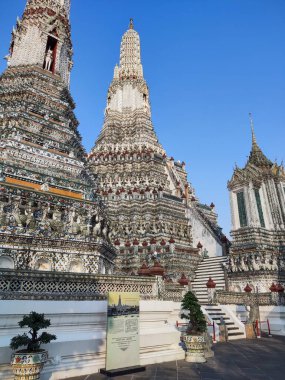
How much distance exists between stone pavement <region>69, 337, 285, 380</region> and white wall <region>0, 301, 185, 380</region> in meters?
0.39

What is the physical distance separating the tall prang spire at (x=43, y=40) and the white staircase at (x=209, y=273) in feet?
69.7

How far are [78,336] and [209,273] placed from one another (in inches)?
688

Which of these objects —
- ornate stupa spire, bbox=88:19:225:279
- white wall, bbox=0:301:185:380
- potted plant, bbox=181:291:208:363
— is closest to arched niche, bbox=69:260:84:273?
white wall, bbox=0:301:185:380

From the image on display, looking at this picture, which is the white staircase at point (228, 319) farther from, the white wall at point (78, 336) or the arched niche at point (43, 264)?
the arched niche at point (43, 264)

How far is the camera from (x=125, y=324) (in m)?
8.05

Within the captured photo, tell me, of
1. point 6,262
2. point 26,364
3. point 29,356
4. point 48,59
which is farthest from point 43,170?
point 48,59

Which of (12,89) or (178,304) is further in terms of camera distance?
(12,89)

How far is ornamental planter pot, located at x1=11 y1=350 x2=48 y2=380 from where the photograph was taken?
579cm

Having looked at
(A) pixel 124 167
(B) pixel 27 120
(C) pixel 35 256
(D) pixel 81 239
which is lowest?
(C) pixel 35 256

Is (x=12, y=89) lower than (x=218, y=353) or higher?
higher

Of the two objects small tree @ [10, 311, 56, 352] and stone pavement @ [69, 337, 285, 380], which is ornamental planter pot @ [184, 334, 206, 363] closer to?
stone pavement @ [69, 337, 285, 380]

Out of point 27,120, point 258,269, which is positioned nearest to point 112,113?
point 27,120

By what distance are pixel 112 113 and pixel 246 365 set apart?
40009 millimetres

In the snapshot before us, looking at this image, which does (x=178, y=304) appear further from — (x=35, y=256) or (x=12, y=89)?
(x=12, y=89)
